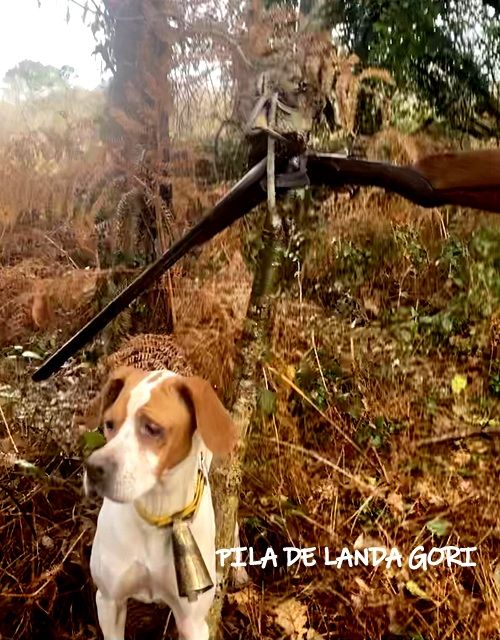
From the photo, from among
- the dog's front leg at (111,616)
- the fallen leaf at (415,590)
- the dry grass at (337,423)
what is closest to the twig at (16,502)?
the dry grass at (337,423)

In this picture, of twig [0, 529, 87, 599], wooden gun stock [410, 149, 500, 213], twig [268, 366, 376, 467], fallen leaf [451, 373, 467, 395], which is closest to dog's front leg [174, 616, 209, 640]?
twig [0, 529, 87, 599]

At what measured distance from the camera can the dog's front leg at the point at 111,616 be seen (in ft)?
2.97

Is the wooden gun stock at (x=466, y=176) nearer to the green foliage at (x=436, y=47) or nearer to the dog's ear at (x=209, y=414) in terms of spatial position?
the green foliage at (x=436, y=47)

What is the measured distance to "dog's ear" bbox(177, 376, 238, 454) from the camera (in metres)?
0.86

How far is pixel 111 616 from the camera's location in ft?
2.98

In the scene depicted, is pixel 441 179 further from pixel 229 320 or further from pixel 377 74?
pixel 229 320

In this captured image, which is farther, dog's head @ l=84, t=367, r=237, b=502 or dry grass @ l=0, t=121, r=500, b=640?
dry grass @ l=0, t=121, r=500, b=640

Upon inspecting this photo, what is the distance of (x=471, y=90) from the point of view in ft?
3.10

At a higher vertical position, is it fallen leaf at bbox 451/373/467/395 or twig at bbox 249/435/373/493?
fallen leaf at bbox 451/373/467/395

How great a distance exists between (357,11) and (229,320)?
0.34m

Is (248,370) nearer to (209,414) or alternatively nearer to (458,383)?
(209,414)

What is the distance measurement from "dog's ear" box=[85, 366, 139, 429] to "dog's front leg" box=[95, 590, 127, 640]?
0.17 metres

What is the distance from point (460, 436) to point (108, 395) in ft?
1.19

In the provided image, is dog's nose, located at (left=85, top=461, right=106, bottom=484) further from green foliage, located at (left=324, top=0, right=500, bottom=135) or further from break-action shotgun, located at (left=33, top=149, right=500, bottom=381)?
green foliage, located at (left=324, top=0, right=500, bottom=135)
